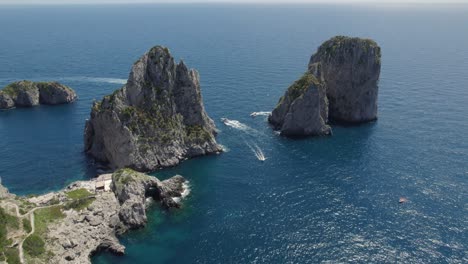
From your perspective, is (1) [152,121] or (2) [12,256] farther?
(1) [152,121]

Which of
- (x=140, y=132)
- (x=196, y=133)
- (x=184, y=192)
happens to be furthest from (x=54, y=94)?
(x=184, y=192)

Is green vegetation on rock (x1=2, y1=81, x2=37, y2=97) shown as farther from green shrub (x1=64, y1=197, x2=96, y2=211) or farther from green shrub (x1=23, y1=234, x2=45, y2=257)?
green shrub (x1=23, y1=234, x2=45, y2=257)

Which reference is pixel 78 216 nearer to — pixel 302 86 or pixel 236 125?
pixel 236 125

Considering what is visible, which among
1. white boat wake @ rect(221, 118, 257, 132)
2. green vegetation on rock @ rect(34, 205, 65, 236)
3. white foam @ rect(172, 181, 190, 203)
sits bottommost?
white foam @ rect(172, 181, 190, 203)

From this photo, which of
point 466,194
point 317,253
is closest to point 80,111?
point 317,253

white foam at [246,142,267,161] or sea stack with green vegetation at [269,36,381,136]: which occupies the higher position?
sea stack with green vegetation at [269,36,381,136]

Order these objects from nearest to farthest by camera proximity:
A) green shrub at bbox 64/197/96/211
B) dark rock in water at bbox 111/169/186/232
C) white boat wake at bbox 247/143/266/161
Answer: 1. green shrub at bbox 64/197/96/211
2. dark rock in water at bbox 111/169/186/232
3. white boat wake at bbox 247/143/266/161

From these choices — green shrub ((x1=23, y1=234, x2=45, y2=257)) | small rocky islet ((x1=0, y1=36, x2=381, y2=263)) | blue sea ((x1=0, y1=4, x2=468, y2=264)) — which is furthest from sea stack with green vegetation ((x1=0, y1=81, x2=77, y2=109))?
green shrub ((x1=23, y1=234, x2=45, y2=257))

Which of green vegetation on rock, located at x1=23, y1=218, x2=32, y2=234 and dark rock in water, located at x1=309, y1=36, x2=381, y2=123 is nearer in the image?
green vegetation on rock, located at x1=23, y1=218, x2=32, y2=234

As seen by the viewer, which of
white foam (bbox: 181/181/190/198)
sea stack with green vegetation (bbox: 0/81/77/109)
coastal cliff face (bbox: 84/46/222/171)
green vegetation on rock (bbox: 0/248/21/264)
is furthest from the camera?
sea stack with green vegetation (bbox: 0/81/77/109)
